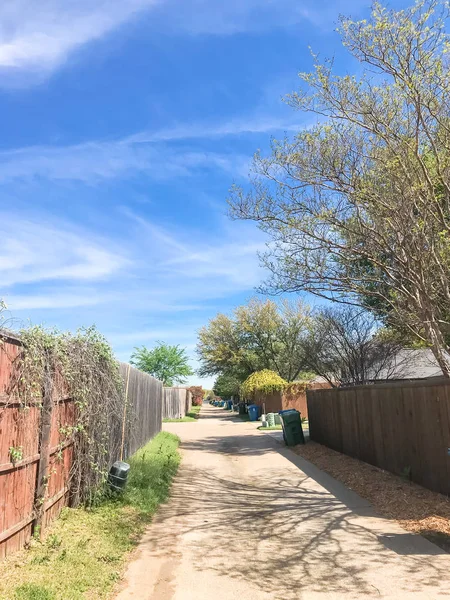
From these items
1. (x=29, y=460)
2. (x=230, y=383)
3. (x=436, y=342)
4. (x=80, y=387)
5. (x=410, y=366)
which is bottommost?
(x=29, y=460)

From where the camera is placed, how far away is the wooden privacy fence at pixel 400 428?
7.59 metres

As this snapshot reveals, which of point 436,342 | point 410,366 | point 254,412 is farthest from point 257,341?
point 436,342

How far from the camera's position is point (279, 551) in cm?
569

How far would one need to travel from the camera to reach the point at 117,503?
7.48 metres

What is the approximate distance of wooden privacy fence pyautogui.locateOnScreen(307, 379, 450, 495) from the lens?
24.9 feet

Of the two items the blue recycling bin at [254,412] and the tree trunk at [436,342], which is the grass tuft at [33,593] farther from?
the blue recycling bin at [254,412]

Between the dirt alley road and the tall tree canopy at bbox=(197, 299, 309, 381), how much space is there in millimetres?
24918

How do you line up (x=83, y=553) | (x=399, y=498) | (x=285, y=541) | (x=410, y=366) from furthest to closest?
(x=410, y=366), (x=399, y=498), (x=285, y=541), (x=83, y=553)

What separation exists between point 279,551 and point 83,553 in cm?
212

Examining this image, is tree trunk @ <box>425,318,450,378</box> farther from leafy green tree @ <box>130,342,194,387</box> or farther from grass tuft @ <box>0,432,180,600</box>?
leafy green tree @ <box>130,342,194,387</box>

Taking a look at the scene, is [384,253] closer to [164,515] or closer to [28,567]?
[164,515]

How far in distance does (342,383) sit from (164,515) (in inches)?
590

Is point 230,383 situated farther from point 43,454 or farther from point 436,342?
point 43,454

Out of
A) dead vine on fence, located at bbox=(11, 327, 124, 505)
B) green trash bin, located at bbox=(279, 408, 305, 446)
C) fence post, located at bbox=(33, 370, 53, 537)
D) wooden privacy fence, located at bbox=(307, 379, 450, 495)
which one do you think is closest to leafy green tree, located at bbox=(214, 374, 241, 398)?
green trash bin, located at bbox=(279, 408, 305, 446)
